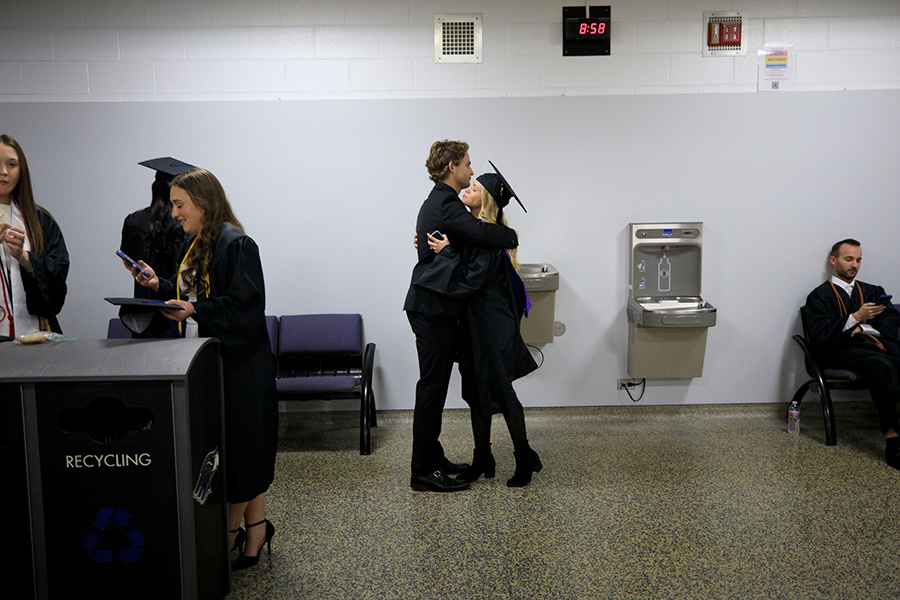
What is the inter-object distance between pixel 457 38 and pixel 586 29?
0.84 meters

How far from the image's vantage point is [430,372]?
317 centimetres

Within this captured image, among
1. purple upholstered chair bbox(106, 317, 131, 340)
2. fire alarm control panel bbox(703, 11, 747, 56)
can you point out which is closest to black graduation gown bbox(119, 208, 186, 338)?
purple upholstered chair bbox(106, 317, 131, 340)

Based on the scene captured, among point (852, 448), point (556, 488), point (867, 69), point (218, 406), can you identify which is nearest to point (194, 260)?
point (218, 406)

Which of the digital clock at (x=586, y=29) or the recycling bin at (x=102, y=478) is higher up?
the digital clock at (x=586, y=29)

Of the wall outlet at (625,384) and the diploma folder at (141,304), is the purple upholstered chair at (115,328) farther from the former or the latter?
the wall outlet at (625,384)

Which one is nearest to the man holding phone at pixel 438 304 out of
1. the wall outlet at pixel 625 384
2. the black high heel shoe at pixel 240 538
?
the black high heel shoe at pixel 240 538

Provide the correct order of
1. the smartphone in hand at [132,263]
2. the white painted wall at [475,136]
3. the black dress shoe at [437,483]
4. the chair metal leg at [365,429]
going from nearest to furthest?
the smartphone in hand at [132,263] → the black dress shoe at [437,483] → the chair metal leg at [365,429] → the white painted wall at [475,136]

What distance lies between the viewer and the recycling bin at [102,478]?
184cm

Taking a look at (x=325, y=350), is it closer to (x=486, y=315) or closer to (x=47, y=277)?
(x=486, y=315)

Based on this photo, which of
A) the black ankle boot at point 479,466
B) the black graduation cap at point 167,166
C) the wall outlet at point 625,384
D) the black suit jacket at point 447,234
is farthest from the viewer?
the wall outlet at point 625,384

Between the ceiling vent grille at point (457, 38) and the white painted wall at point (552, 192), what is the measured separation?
28 centimetres

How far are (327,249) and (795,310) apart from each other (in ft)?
10.5

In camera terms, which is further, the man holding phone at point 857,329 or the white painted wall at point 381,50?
the white painted wall at point 381,50

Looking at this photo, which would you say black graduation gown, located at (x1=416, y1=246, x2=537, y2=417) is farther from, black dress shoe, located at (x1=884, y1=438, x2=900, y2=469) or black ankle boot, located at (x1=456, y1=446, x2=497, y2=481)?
black dress shoe, located at (x1=884, y1=438, x2=900, y2=469)
